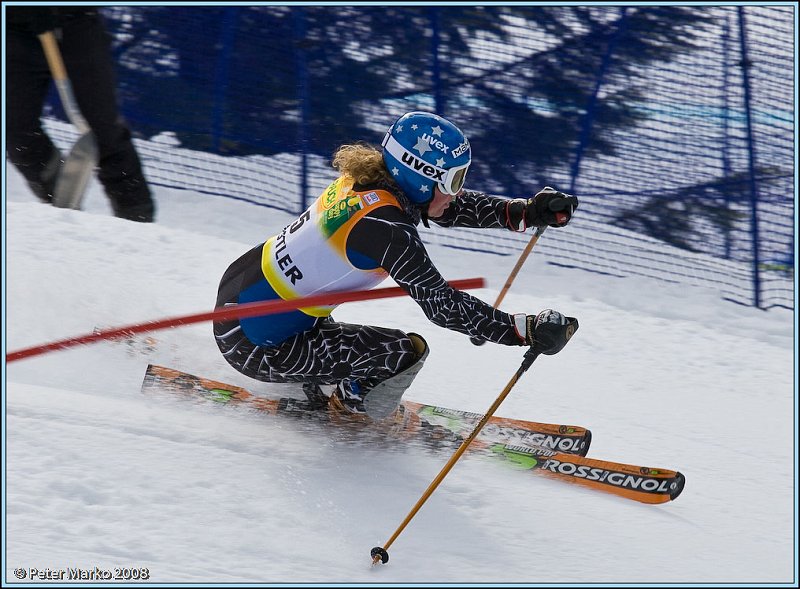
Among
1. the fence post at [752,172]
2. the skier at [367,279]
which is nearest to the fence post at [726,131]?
the fence post at [752,172]

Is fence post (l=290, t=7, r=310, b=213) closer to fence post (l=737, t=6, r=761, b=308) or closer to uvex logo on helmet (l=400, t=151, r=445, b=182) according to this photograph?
fence post (l=737, t=6, r=761, b=308)

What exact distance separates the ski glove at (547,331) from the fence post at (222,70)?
13.8 ft

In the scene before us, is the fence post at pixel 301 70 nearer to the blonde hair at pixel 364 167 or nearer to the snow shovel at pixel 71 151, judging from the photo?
the snow shovel at pixel 71 151

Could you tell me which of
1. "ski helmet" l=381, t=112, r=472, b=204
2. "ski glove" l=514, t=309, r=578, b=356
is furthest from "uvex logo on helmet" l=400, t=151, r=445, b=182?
"ski glove" l=514, t=309, r=578, b=356

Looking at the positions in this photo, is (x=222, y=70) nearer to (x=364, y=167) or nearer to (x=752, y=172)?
(x=364, y=167)

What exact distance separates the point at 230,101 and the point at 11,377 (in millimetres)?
3421

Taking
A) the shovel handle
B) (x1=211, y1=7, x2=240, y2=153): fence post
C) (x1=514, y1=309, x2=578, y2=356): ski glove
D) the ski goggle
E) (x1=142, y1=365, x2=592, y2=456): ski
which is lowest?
(x1=142, y1=365, x2=592, y2=456): ski

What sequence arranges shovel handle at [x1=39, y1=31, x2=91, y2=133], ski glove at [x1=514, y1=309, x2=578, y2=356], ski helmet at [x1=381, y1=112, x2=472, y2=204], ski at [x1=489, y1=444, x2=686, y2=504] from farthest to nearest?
shovel handle at [x1=39, y1=31, x2=91, y2=133] → ski at [x1=489, y1=444, x2=686, y2=504] → ski helmet at [x1=381, y1=112, x2=472, y2=204] → ski glove at [x1=514, y1=309, x2=578, y2=356]

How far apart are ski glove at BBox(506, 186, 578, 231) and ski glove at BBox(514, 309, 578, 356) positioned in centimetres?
76

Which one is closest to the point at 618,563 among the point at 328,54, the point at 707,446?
the point at 707,446

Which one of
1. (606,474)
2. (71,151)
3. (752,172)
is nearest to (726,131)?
(752,172)

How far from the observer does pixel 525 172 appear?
22.0 feet

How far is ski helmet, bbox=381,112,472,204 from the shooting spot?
342 centimetres

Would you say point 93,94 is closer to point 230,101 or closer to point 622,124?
point 230,101
